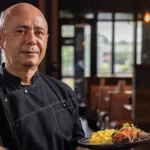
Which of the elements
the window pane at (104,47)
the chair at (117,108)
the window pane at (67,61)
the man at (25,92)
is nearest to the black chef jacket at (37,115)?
the man at (25,92)

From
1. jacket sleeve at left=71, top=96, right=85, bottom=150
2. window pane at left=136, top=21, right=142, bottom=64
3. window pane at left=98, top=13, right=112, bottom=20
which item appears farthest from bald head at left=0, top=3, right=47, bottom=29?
window pane at left=136, top=21, right=142, bottom=64

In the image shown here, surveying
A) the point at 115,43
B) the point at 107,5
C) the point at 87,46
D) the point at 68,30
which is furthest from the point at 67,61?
the point at 107,5

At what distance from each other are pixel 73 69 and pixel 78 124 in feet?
28.1

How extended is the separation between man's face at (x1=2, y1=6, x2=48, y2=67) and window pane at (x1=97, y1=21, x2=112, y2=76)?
8983mm

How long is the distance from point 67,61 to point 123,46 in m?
1.73

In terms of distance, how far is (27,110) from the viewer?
1.37 m

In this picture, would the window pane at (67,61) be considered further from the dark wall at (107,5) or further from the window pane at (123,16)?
the window pane at (123,16)

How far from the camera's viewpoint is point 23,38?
136cm

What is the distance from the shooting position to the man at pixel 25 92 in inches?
52.1

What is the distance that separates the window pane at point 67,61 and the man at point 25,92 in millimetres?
8510

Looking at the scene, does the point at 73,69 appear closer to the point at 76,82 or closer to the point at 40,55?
the point at 76,82

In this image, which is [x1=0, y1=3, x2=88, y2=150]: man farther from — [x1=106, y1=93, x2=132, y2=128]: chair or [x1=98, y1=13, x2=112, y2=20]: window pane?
[x1=98, y1=13, x2=112, y2=20]: window pane

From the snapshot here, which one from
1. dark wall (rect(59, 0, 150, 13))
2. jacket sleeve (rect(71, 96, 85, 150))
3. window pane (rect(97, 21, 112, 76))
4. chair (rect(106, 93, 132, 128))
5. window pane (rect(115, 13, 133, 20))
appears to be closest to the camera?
jacket sleeve (rect(71, 96, 85, 150))

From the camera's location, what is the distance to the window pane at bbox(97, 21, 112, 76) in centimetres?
1038
